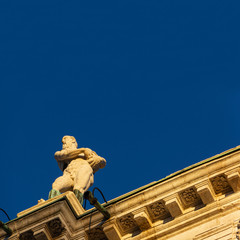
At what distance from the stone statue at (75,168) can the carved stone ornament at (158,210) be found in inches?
128

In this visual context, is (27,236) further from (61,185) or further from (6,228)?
(61,185)

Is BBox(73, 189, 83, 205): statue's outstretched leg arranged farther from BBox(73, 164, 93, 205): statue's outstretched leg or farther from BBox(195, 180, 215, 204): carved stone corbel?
BBox(195, 180, 215, 204): carved stone corbel

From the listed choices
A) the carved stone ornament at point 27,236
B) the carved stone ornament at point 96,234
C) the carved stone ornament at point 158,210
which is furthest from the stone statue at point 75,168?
the carved stone ornament at point 158,210

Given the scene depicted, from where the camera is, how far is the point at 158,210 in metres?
19.2

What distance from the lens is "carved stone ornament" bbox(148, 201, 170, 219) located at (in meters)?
19.2

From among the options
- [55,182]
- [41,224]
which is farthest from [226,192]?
[55,182]

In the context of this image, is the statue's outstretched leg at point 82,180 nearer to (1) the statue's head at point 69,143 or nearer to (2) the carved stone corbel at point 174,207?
(1) the statue's head at point 69,143

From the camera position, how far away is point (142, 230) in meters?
19.2

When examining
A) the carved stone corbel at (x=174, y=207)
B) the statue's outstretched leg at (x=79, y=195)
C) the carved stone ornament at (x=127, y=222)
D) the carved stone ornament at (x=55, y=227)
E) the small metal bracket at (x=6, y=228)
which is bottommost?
the carved stone corbel at (x=174, y=207)

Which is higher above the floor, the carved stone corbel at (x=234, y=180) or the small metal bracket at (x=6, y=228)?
the small metal bracket at (x=6, y=228)

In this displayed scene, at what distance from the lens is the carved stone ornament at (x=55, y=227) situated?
19.2m

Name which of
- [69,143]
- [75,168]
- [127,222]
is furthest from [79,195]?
[69,143]

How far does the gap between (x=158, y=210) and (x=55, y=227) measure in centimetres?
257

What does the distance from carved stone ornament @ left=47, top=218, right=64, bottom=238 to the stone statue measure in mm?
2655
